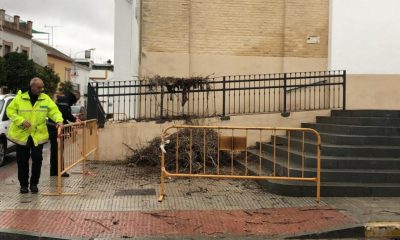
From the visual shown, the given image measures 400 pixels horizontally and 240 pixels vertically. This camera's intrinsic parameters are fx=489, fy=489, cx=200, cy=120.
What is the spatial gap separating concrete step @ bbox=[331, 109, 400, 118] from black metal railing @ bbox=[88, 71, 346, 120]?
50cm

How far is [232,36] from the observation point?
13.9m

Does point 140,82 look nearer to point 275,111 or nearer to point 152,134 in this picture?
point 152,134

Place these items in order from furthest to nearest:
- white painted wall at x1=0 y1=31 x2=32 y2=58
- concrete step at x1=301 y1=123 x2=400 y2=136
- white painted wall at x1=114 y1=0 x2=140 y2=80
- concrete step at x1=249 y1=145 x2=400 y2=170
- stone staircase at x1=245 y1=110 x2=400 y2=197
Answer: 1. white painted wall at x1=0 y1=31 x2=32 y2=58
2. white painted wall at x1=114 y1=0 x2=140 y2=80
3. concrete step at x1=301 y1=123 x2=400 y2=136
4. concrete step at x1=249 y1=145 x2=400 y2=170
5. stone staircase at x1=245 y1=110 x2=400 y2=197

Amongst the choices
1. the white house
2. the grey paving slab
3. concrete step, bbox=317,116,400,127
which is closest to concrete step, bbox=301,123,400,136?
concrete step, bbox=317,116,400,127

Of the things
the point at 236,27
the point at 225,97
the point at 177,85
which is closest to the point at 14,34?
the point at 236,27

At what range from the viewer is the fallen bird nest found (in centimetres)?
1018

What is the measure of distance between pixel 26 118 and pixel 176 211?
303 centimetres

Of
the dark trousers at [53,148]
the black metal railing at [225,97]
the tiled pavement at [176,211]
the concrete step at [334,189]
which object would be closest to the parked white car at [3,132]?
the black metal railing at [225,97]

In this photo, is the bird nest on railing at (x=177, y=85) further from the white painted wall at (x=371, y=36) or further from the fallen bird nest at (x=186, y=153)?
the white painted wall at (x=371, y=36)

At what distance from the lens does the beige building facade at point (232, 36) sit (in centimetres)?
1367

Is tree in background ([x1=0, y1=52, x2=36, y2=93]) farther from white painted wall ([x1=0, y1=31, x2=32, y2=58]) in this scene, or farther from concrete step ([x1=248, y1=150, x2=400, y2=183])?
concrete step ([x1=248, y1=150, x2=400, y2=183])

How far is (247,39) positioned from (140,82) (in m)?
3.41

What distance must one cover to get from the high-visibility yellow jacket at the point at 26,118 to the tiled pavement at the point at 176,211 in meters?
0.96

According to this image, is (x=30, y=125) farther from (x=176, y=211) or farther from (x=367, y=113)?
(x=367, y=113)
